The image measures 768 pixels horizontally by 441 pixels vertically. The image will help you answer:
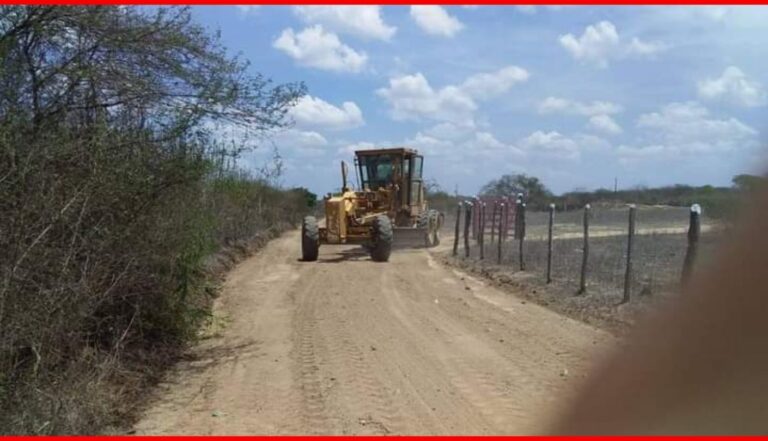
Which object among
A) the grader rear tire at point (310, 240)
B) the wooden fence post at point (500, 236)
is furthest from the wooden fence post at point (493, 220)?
the grader rear tire at point (310, 240)

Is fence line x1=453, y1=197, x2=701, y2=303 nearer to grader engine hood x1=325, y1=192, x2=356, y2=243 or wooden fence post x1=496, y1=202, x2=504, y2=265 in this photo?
wooden fence post x1=496, y1=202, x2=504, y2=265

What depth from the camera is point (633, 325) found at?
1.43m

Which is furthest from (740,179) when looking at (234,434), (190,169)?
(190,169)

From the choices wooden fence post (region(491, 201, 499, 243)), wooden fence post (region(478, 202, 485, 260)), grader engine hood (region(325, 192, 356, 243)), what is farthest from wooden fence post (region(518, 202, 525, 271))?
grader engine hood (region(325, 192, 356, 243))

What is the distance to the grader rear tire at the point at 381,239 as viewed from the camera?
2095 cm

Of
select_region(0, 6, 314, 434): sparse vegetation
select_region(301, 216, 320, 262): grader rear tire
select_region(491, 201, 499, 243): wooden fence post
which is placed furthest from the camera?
select_region(491, 201, 499, 243): wooden fence post

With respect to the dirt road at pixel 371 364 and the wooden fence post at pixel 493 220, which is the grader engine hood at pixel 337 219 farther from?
the dirt road at pixel 371 364

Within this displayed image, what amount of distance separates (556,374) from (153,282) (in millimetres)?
4826

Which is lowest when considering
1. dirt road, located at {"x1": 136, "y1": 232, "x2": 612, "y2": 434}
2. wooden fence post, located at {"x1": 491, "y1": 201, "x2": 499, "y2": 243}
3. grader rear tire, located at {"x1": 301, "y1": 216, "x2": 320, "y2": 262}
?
dirt road, located at {"x1": 136, "y1": 232, "x2": 612, "y2": 434}

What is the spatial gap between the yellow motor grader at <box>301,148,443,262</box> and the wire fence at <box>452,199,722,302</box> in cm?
177

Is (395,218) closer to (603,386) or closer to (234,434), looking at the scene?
(234,434)

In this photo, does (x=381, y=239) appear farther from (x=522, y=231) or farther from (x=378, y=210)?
(x=522, y=231)

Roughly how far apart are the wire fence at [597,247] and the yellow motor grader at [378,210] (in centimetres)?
177

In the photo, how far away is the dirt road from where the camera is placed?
257 inches
